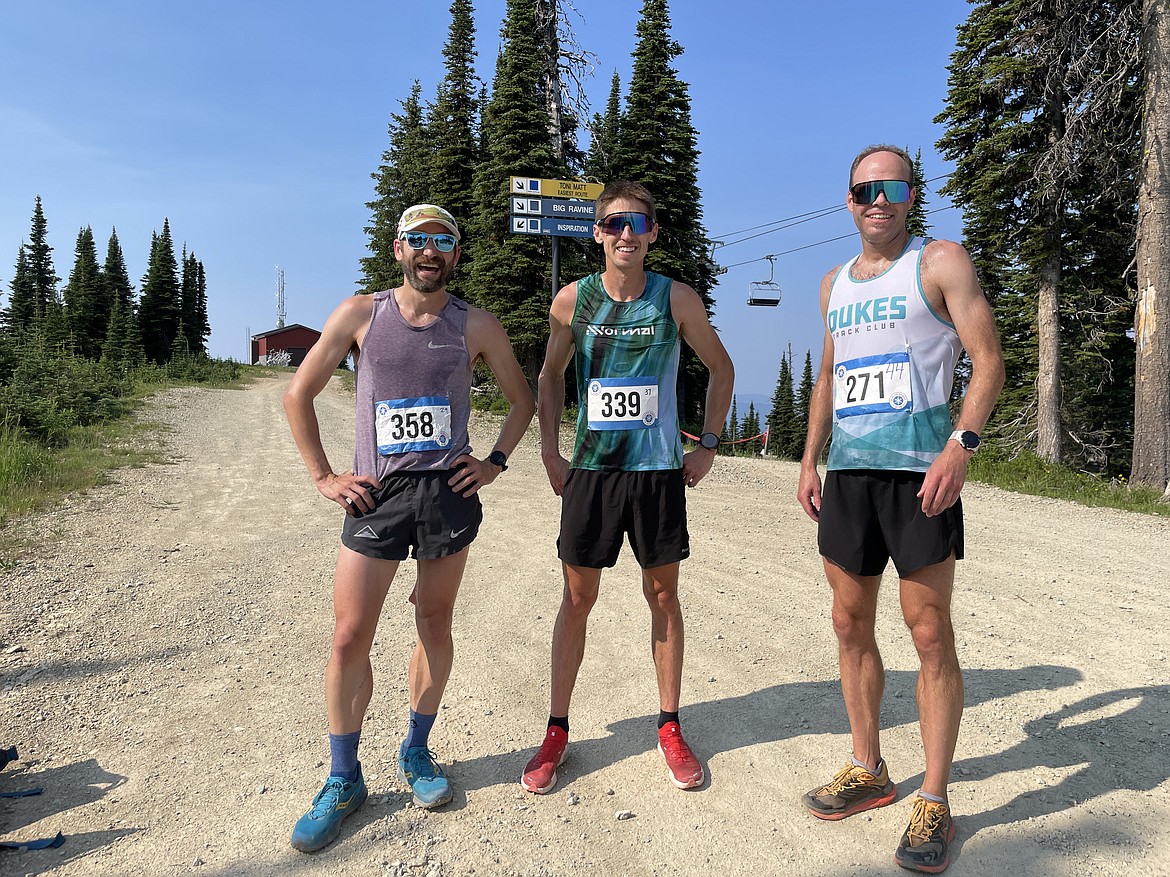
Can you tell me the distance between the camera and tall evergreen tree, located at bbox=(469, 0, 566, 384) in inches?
832

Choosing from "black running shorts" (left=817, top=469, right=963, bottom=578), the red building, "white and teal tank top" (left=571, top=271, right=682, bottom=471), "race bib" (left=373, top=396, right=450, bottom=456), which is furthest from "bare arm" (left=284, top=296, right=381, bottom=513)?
the red building

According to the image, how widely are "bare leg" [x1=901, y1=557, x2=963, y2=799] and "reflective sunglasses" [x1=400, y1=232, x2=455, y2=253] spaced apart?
7.28ft

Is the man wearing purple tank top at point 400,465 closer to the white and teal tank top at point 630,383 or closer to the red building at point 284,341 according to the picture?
the white and teal tank top at point 630,383

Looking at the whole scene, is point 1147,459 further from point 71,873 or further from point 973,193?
point 71,873

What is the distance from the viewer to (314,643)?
15.3ft

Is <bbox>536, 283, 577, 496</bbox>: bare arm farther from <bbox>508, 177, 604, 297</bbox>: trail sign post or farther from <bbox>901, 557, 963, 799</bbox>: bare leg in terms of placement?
<bbox>508, 177, 604, 297</bbox>: trail sign post

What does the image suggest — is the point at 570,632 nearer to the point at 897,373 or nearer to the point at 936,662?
the point at 936,662

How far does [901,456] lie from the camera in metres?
2.66

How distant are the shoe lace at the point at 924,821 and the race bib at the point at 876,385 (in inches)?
57.5

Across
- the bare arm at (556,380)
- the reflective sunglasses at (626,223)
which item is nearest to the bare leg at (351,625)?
the bare arm at (556,380)

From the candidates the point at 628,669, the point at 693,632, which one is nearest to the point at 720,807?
the point at 628,669

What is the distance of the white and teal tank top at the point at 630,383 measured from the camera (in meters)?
3.20

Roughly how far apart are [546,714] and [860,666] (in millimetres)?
1642

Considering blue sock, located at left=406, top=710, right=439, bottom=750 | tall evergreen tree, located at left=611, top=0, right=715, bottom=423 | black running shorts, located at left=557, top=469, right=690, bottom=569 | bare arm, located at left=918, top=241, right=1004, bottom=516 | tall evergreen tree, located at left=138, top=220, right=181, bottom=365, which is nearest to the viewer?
bare arm, located at left=918, top=241, right=1004, bottom=516
